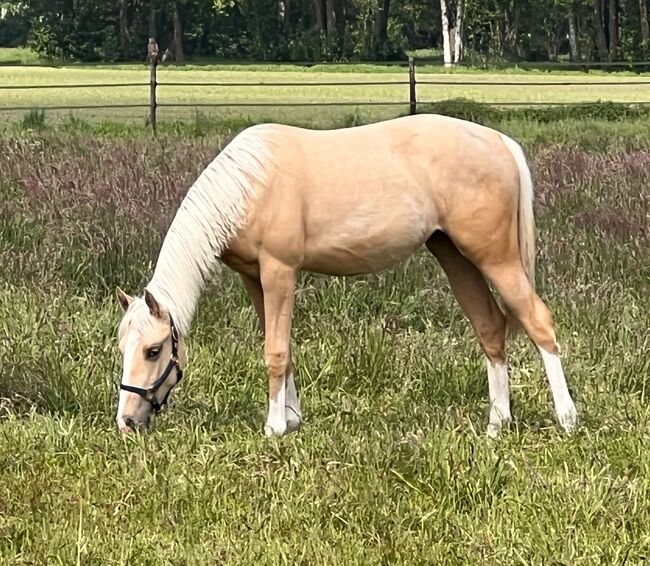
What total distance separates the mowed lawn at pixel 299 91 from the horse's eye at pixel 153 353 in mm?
17066

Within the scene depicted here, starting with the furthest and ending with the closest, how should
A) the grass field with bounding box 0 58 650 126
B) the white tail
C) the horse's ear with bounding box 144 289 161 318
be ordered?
the grass field with bounding box 0 58 650 126 → the white tail → the horse's ear with bounding box 144 289 161 318

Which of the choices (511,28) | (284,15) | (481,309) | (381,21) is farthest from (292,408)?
(511,28)

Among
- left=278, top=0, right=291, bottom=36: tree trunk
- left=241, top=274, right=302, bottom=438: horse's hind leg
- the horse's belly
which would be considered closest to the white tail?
the horse's belly

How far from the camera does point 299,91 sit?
110 feet

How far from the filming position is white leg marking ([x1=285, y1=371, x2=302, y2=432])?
5.31m

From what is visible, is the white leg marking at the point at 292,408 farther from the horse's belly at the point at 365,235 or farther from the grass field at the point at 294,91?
the grass field at the point at 294,91

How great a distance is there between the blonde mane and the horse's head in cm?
9

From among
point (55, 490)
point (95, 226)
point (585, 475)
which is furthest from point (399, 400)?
point (95, 226)

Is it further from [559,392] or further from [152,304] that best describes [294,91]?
[152,304]

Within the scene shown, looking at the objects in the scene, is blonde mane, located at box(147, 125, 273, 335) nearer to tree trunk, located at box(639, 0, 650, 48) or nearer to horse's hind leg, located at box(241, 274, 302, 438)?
horse's hind leg, located at box(241, 274, 302, 438)

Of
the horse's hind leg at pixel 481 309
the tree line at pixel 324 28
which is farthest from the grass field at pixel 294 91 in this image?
the horse's hind leg at pixel 481 309

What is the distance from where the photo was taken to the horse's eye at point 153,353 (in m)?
4.88

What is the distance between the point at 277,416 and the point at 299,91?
1148 inches

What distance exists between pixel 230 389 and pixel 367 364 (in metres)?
0.73
